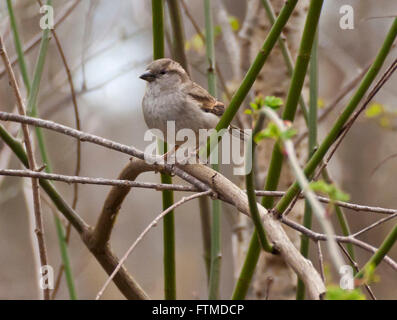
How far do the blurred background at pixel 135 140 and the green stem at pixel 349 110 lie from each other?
6.80 ft

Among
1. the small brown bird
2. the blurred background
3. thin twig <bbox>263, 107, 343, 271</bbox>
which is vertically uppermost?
the blurred background

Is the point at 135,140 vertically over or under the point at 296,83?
over

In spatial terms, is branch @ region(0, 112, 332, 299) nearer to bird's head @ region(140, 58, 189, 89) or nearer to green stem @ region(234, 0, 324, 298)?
green stem @ region(234, 0, 324, 298)

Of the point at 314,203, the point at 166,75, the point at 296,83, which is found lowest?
the point at 314,203

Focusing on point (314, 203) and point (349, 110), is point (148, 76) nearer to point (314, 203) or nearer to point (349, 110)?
point (349, 110)

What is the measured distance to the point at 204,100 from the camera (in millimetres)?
3242

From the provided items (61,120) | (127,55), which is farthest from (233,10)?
(61,120)

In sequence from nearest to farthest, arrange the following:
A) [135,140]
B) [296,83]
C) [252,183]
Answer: [252,183] < [296,83] < [135,140]

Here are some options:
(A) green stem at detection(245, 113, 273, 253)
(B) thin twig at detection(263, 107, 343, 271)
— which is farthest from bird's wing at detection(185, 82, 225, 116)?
(B) thin twig at detection(263, 107, 343, 271)

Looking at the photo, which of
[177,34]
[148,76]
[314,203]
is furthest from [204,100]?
[314,203]

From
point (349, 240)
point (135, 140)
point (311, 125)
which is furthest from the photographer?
point (135, 140)

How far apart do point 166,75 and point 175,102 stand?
19 cm

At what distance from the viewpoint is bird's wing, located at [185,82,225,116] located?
3227mm
